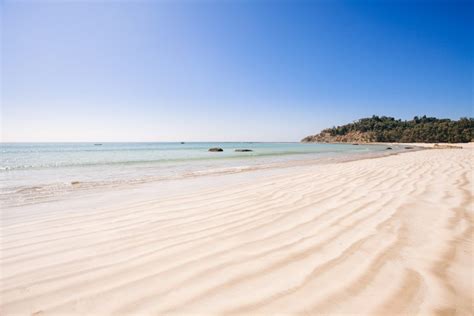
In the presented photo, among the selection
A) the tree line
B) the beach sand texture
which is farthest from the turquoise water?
the tree line

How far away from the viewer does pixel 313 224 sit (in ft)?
10.0

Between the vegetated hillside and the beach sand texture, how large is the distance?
301 feet

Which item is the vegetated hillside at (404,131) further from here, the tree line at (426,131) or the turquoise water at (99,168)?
the turquoise water at (99,168)

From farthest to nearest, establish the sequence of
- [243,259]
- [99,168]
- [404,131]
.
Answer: [404,131] < [99,168] < [243,259]

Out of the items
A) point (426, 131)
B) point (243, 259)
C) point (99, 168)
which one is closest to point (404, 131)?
point (426, 131)

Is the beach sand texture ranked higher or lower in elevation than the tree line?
lower

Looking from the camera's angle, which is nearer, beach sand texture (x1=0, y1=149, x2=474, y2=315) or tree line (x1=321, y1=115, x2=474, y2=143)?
beach sand texture (x1=0, y1=149, x2=474, y2=315)

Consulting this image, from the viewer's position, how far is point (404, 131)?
299 ft

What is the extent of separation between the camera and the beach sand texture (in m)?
1.55

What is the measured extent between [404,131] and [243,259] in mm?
110992

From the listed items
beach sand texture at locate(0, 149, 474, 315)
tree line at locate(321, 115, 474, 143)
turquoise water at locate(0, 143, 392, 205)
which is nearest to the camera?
beach sand texture at locate(0, 149, 474, 315)

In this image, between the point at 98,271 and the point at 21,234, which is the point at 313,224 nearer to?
the point at 98,271

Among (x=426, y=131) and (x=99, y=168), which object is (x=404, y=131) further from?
(x=99, y=168)

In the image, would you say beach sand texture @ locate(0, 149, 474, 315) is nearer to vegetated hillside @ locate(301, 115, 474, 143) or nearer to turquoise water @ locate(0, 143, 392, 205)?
turquoise water @ locate(0, 143, 392, 205)
